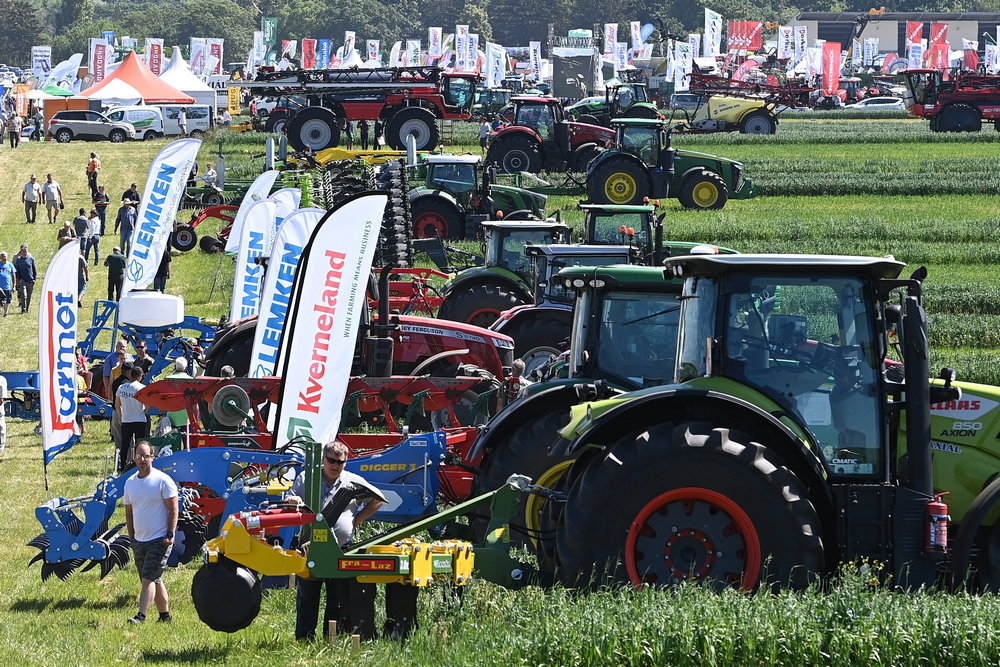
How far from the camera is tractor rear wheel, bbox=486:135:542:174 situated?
1487 inches

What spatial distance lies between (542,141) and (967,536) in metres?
31.2

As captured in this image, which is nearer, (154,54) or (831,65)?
(154,54)

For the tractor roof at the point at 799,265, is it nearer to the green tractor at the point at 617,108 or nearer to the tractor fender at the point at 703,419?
the tractor fender at the point at 703,419

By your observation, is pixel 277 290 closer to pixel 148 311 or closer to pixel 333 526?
pixel 148 311

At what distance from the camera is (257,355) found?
14664 mm

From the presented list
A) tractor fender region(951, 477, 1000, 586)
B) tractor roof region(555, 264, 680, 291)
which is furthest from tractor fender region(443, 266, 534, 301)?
tractor fender region(951, 477, 1000, 586)

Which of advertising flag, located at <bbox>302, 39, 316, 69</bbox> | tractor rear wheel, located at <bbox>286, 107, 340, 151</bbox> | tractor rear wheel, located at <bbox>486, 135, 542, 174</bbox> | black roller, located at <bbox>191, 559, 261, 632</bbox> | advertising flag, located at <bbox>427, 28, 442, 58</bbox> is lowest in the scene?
black roller, located at <bbox>191, 559, 261, 632</bbox>

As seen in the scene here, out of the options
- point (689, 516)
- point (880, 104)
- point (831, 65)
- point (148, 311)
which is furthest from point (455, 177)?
point (880, 104)

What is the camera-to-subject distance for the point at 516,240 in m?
20.0

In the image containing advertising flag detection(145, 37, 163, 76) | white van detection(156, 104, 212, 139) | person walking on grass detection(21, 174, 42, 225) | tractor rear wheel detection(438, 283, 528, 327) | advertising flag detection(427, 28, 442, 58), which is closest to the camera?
tractor rear wheel detection(438, 283, 528, 327)

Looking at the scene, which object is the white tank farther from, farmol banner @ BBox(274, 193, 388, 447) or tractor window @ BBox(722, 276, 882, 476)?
tractor window @ BBox(722, 276, 882, 476)

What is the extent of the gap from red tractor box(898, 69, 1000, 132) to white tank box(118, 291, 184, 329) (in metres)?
39.2

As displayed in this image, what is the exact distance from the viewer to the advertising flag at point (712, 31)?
7738 centimetres

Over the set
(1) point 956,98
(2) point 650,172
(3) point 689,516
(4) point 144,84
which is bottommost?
(3) point 689,516
